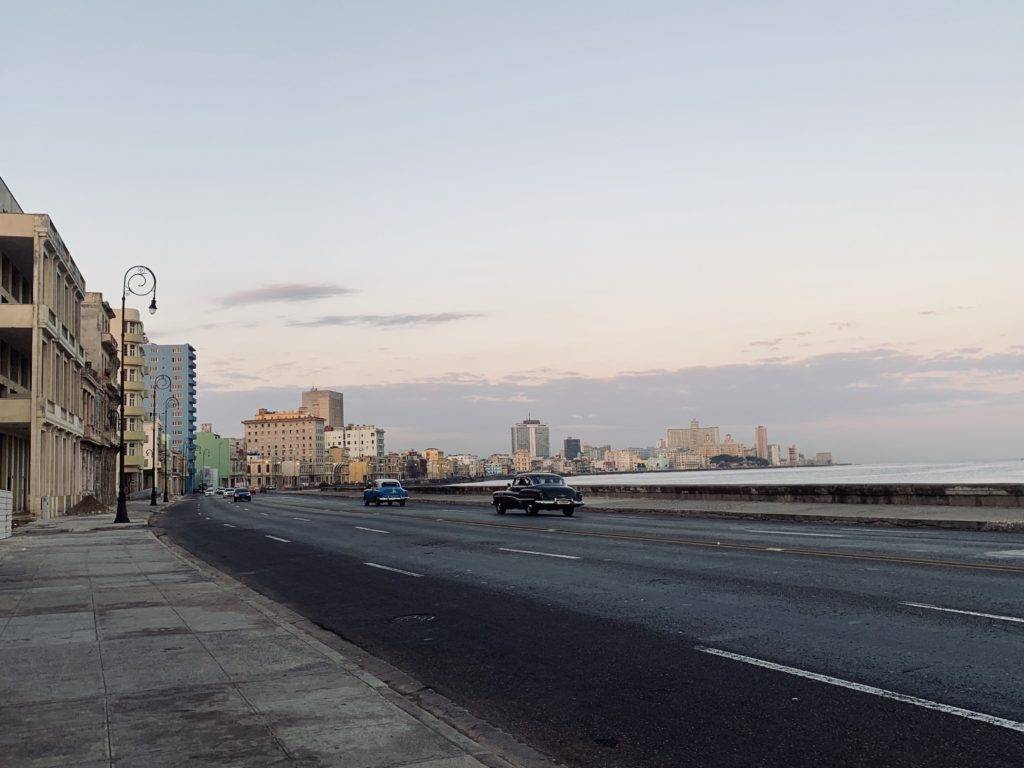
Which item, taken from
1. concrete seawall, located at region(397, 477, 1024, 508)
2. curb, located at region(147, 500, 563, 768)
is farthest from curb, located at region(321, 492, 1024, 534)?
curb, located at region(147, 500, 563, 768)

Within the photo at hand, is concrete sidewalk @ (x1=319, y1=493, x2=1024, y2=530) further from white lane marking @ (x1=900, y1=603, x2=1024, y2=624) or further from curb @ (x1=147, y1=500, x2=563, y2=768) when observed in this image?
curb @ (x1=147, y1=500, x2=563, y2=768)

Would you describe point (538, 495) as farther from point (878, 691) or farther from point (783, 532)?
point (878, 691)

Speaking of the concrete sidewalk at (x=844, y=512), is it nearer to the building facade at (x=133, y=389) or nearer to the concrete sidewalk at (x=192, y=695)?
the concrete sidewalk at (x=192, y=695)

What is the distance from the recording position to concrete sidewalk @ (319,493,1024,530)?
22578 millimetres

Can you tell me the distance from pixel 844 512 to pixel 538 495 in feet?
42.2

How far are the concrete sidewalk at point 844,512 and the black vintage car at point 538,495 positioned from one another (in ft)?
7.47

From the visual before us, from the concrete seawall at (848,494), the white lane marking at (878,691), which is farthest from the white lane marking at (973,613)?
the concrete seawall at (848,494)

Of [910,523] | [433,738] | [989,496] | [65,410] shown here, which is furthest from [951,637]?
[65,410]

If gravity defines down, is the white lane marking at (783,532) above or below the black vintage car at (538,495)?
below

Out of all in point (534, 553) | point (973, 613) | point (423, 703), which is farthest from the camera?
point (534, 553)

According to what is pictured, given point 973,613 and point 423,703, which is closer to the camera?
point 423,703

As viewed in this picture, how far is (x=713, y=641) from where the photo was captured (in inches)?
347

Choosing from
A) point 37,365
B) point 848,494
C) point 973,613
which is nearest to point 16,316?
point 37,365

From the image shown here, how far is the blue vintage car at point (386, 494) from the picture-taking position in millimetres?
57375
